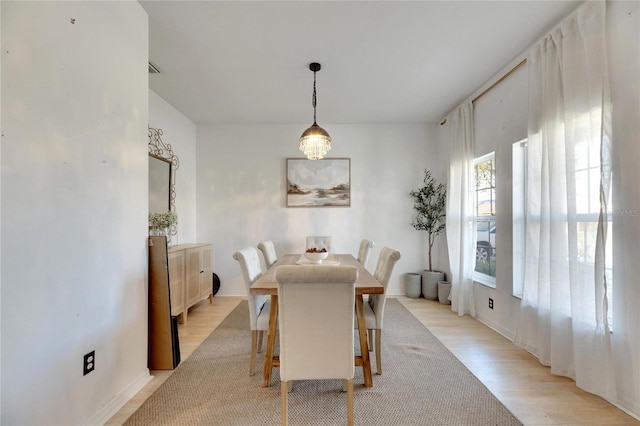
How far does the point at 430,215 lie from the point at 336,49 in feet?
9.16

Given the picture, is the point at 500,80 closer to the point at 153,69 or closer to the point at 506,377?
the point at 506,377

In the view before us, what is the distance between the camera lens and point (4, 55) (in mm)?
1171

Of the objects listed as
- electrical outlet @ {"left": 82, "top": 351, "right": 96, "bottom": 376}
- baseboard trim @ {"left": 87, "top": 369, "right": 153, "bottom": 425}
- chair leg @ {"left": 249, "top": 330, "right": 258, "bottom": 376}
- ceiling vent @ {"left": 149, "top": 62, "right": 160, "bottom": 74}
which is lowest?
baseboard trim @ {"left": 87, "top": 369, "right": 153, "bottom": 425}

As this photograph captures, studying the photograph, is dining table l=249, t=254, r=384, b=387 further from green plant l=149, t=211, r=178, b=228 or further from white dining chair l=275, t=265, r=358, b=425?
green plant l=149, t=211, r=178, b=228

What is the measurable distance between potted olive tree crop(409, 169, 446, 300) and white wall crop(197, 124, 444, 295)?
13 centimetres

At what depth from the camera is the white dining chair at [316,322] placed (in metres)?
1.49

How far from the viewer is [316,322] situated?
1.55 metres

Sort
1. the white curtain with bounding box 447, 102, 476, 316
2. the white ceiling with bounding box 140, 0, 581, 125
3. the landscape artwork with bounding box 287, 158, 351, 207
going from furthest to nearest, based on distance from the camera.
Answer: the landscape artwork with bounding box 287, 158, 351, 207, the white curtain with bounding box 447, 102, 476, 316, the white ceiling with bounding box 140, 0, 581, 125

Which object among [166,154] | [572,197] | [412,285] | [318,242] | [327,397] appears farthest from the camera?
[412,285]

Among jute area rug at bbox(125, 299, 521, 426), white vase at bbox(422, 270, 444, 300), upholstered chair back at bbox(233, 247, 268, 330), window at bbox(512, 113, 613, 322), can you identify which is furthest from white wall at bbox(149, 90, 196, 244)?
window at bbox(512, 113, 613, 322)

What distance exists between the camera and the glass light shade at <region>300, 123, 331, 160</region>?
2727 mm

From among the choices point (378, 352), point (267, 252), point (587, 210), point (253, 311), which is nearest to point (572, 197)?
point (587, 210)

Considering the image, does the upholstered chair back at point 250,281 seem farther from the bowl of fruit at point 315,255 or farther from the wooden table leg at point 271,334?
the bowl of fruit at point 315,255

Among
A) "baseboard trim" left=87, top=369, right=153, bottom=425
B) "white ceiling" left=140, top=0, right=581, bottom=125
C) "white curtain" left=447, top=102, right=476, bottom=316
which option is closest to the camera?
"baseboard trim" left=87, top=369, right=153, bottom=425
